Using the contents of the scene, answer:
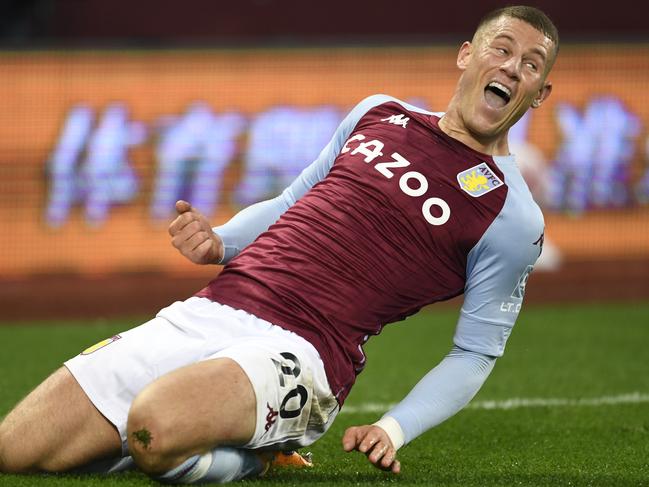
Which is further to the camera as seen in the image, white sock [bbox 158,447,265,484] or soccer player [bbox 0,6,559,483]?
soccer player [bbox 0,6,559,483]

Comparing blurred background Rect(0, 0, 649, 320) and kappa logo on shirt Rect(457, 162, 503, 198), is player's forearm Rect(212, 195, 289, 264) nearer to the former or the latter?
kappa logo on shirt Rect(457, 162, 503, 198)

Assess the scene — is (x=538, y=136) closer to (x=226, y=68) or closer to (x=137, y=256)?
(x=226, y=68)

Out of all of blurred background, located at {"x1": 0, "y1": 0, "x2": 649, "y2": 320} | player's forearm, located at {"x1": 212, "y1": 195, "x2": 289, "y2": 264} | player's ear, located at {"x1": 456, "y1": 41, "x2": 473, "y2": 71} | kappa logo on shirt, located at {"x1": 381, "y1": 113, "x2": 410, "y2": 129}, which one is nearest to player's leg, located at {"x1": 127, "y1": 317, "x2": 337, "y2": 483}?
player's forearm, located at {"x1": 212, "y1": 195, "x2": 289, "y2": 264}

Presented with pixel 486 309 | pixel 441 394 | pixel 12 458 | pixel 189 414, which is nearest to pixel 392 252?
pixel 486 309

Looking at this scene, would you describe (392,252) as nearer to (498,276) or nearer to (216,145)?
(498,276)

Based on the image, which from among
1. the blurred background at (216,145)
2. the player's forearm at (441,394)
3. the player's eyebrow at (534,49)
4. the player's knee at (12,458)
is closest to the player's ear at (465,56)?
the player's eyebrow at (534,49)

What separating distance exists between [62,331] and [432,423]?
563 centimetres

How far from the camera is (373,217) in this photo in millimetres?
3922

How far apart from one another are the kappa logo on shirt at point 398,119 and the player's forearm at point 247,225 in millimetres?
475

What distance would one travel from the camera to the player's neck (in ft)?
13.3

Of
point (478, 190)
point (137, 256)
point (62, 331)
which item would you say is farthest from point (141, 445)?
point (137, 256)

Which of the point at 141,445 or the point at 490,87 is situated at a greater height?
the point at 490,87

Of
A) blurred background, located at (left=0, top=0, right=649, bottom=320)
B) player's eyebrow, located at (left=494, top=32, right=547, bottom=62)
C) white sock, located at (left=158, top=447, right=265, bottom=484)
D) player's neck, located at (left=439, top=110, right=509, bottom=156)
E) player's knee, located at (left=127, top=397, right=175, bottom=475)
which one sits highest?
player's eyebrow, located at (left=494, top=32, right=547, bottom=62)

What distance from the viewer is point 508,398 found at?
6016 millimetres
